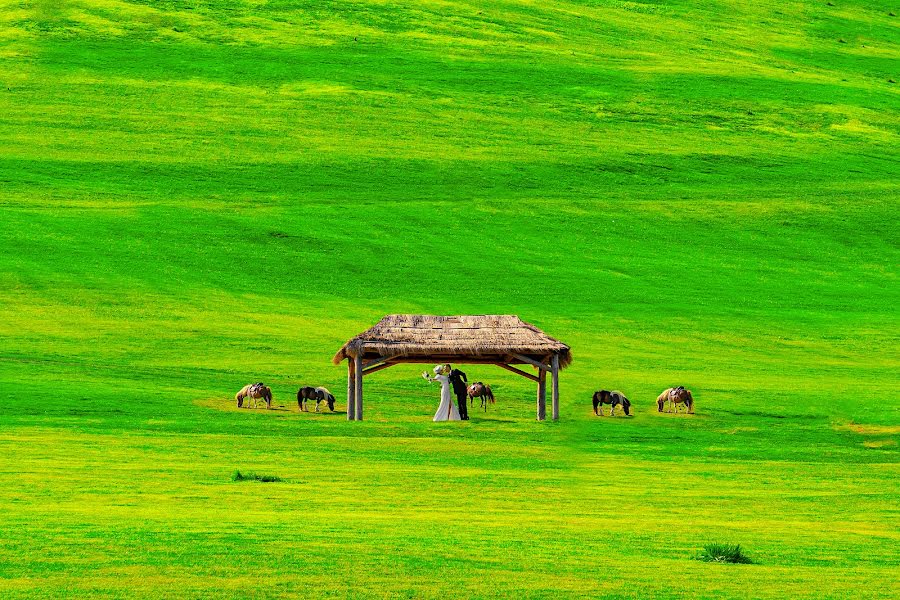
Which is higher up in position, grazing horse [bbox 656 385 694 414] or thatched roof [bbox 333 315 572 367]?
thatched roof [bbox 333 315 572 367]

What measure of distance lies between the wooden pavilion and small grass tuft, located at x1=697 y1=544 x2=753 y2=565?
22.0 metres

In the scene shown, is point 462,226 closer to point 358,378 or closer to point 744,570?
point 358,378

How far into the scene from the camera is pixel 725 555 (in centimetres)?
1703

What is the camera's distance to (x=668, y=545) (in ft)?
60.5

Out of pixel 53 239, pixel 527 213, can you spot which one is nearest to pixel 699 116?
pixel 527 213

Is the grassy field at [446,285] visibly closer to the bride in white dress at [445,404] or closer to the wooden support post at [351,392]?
the wooden support post at [351,392]

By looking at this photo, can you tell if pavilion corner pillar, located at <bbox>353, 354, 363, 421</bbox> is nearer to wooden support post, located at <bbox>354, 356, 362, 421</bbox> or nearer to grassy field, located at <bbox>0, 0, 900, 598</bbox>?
wooden support post, located at <bbox>354, 356, 362, 421</bbox>

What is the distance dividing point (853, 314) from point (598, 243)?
16236mm

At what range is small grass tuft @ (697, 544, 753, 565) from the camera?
1698cm

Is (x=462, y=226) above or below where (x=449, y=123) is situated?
below

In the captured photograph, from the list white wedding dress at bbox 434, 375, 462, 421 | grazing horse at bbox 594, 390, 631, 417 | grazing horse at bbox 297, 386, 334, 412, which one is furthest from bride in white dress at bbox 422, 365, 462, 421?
grazing horse at bbox 594, 390, 631, 417

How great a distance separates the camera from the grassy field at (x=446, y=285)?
18297 millimetres

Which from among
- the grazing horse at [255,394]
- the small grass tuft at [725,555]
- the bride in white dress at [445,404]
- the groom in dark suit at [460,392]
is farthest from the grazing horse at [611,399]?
the small grass tuft at [725,555]

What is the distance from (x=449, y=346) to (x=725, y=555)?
22.8m
